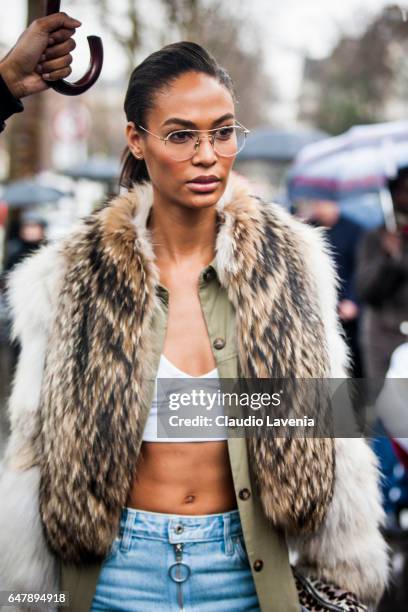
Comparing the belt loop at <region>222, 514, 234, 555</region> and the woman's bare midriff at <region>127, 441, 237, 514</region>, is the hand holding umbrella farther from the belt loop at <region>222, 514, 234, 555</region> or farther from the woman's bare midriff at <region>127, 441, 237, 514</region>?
the belt loop at <region>222, 514, 234, 555</region>

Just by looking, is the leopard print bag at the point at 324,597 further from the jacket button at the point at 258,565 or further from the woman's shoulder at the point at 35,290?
the woman's shoulder at the point at 35,290

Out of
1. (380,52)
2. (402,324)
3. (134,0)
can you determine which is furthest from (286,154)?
(380,52)

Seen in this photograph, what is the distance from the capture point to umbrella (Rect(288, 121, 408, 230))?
698 cm

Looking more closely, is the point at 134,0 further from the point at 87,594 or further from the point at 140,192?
the point at 87,594

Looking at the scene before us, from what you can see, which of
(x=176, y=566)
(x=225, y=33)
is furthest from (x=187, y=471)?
(x=225, y=33)

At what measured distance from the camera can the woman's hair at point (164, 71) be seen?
2180 mm

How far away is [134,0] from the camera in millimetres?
7180

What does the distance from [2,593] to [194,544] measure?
57cm

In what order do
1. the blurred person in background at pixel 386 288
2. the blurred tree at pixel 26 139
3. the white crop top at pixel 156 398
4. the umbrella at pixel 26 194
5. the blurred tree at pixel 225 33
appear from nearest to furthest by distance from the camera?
the white crop top at pixel 156 398
the blurred tree at pixel 225 33
the blurred person in background at pixel 386 288
the umbrella at pixel 26 194
the blurred tree at pixel 26 139

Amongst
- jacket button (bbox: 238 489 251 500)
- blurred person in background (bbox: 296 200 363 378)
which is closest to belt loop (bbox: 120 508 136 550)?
jacket button (bbox: 238 489 251 500)

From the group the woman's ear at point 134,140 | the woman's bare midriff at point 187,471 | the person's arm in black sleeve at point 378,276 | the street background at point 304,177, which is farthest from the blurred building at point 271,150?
the woman's bare midriff at point 187,471

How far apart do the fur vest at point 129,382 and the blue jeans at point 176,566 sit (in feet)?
0.23

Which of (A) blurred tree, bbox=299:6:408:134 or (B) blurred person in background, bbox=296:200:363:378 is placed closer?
(B) blurred person in background, bbox=296:200:363:378

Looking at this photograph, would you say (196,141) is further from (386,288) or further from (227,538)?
(386,288)
